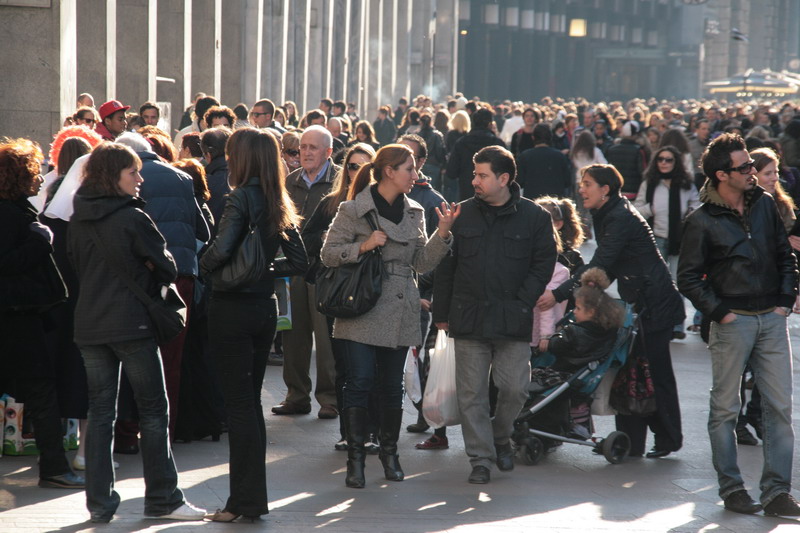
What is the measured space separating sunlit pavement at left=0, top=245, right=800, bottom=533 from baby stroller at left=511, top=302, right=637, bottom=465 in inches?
3.8

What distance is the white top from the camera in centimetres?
1223

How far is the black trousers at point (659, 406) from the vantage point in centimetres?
778

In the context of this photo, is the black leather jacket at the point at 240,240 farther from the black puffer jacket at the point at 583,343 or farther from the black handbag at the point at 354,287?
the black puffer jacket at the point at 583,343

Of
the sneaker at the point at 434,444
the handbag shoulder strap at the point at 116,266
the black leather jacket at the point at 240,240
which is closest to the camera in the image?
the handbag shoulder strap at the point at 116,266

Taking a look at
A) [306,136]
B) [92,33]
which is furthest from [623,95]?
[306,136]

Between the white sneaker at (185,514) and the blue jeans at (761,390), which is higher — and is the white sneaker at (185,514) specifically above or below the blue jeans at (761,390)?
below

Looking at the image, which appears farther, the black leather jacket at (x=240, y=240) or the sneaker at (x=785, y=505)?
the sneaker at (x=785, y=505)

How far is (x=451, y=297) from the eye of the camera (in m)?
7.16

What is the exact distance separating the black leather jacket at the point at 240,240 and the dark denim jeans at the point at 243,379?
106 mm

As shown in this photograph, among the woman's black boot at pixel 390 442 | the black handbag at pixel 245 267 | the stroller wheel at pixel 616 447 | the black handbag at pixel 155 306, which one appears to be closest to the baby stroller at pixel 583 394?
the stroller wheel at pixel 616 447

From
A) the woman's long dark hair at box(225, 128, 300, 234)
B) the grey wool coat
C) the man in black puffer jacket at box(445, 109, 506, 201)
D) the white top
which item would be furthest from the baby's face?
the man in black puffer jacket at box(445, 109, 506, 201)

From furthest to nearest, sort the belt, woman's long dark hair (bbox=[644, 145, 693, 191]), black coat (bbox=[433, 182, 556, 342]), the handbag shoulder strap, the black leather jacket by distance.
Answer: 1. woman's long dark hair (bbox=[644, 145, 693, 191])
2. black coat (bbox=[433, 182, 556, 342])
3. the belt
4. the black leather jacket
5. the handbag shoulder strap

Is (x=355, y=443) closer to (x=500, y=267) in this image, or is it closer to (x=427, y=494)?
(x=427, y=494)

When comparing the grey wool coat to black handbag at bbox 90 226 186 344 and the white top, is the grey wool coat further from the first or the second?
the white top
